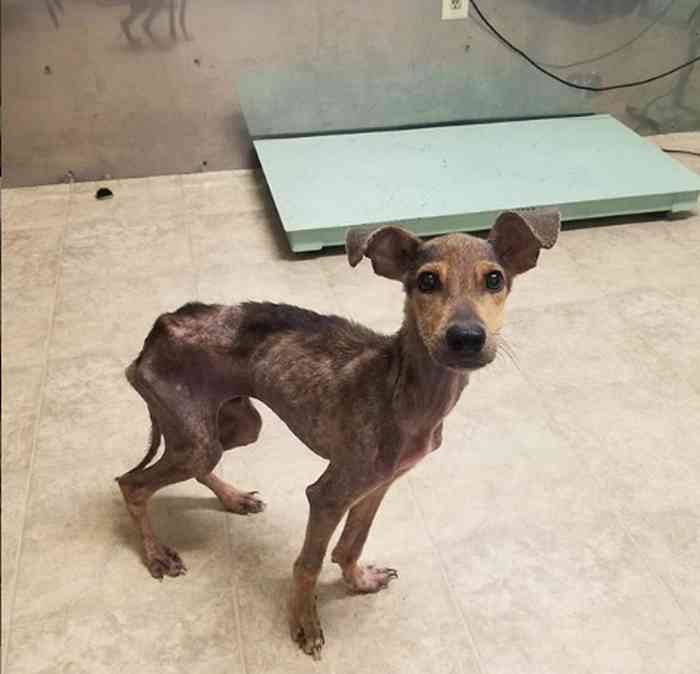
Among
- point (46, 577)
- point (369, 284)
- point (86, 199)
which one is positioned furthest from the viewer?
point (86, 199)

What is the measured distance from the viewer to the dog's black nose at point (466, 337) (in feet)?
4.10

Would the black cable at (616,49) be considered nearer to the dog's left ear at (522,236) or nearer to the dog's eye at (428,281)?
the dog's left ear at (522,236)

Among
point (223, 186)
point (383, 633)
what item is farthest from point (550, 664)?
point (223, 186)

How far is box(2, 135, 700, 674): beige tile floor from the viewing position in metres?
1.72

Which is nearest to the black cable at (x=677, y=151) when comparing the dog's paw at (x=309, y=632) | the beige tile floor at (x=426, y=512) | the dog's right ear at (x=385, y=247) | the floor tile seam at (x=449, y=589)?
the beige tile floor at (x=426, y=512)

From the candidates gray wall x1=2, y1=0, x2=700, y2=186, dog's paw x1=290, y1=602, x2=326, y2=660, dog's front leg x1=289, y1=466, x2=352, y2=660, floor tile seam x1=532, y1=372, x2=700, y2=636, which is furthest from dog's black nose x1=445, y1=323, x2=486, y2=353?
gray wall x1=2, y1=0, x2=700, y2=186

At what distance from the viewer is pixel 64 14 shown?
10.2 feet

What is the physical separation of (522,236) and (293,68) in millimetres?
2400

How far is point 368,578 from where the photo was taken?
1.82m

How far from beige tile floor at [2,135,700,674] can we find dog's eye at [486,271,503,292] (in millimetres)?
739

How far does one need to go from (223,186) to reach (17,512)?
288 cm

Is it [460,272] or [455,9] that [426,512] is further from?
[455,9]

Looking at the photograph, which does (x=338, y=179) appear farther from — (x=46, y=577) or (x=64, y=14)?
(x=46, y=577)

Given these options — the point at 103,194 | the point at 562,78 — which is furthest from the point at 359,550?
the point at 562,78
